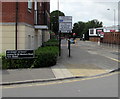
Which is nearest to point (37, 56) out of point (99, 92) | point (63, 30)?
point (99, 92)

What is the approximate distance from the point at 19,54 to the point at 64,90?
544 cm

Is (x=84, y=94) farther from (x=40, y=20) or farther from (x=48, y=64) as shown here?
(x=40, y=20)

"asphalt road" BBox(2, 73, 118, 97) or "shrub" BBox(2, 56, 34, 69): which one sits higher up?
"shrub" BBox(2, 56, 34, 69)

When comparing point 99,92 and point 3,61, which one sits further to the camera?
point 3,61

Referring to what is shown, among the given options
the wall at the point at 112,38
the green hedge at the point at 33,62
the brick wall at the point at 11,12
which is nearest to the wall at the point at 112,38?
the wall at the point at 112,38

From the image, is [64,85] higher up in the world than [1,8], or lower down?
lower down

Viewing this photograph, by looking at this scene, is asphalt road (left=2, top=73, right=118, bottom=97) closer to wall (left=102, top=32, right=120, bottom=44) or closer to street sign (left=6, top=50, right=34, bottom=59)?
street sign (left=6, top=50, right=34, bottom=59)

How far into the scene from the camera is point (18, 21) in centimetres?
1373

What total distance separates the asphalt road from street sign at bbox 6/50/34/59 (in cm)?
393

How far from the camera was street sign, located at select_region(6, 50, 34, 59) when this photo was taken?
11.9 m

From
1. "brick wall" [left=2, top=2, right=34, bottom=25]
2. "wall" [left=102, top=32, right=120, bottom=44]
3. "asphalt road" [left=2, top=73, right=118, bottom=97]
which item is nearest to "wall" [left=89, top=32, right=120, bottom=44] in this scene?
"wall" [left=102, top=32, right=120, bottom=44]

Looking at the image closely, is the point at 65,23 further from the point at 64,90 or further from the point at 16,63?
the point at 64,90

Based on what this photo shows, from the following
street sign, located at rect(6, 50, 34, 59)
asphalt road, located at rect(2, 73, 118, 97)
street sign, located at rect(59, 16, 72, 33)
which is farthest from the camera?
street sign, located at rect(59, 16, 72, 33)

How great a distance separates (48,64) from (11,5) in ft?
15.0
